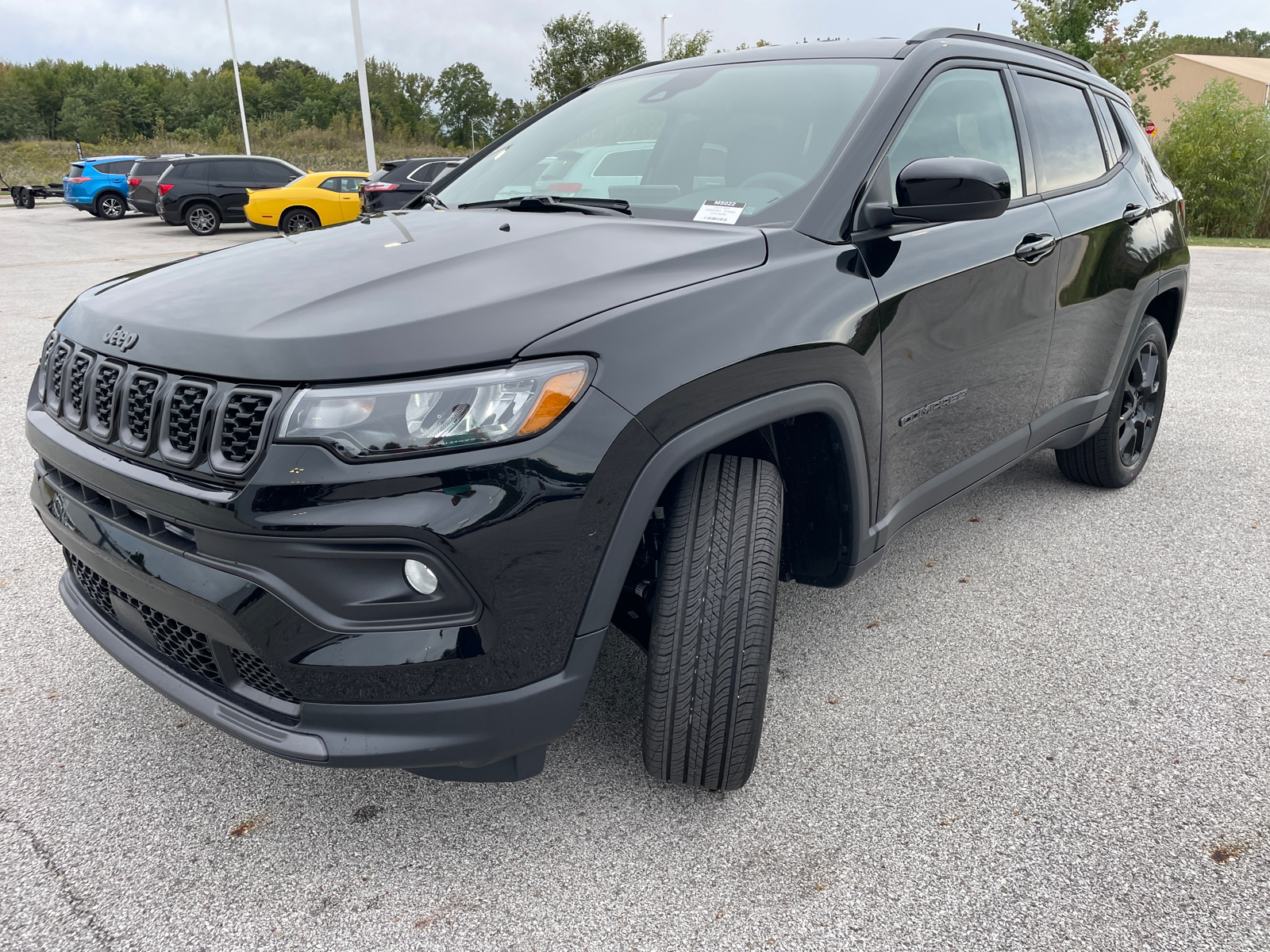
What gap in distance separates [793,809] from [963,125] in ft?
6.69

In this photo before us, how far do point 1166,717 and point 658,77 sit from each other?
8.05 ft

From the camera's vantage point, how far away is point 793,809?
2021 mm

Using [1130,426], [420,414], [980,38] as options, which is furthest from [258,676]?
[1130,426]

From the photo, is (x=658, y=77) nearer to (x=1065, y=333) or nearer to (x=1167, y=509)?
(x=1065, y=333)

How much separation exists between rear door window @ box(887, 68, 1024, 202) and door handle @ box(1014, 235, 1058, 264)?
0.55ft

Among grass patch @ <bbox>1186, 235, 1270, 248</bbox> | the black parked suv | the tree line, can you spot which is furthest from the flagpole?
the tree line

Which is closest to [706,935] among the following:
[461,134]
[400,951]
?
[400,951]

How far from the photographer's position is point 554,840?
1938 millimetres

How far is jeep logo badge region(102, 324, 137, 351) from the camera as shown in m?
1.77

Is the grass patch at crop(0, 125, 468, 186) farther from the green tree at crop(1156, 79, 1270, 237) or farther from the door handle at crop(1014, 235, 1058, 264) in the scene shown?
the door handle at crop(1014, 235, 1058, 264)

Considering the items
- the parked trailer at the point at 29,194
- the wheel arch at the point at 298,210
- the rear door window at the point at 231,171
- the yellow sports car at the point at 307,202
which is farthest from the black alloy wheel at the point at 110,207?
the wheel arch at the point at 298,210

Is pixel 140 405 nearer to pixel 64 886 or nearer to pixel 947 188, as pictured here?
pixel 64 886

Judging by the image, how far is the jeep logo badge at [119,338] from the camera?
1.77 m

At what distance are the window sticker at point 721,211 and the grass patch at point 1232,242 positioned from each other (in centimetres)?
1661
